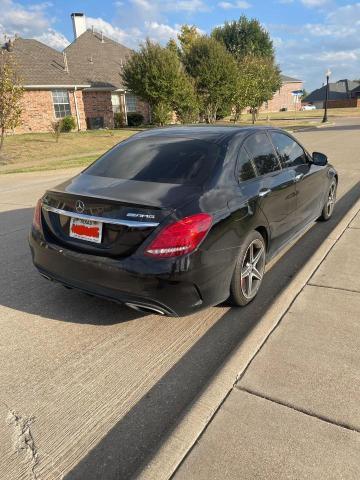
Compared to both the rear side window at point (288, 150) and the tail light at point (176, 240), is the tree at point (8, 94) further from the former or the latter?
the tail light at point (176, 240)

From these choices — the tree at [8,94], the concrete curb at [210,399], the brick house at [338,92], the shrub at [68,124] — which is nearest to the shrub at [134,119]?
the shrub at [68,124]

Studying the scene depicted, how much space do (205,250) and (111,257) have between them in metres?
0.68

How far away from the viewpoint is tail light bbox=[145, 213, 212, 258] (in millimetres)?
2711

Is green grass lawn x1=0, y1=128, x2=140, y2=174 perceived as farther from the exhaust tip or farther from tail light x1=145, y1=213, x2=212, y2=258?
tail light x1=145, y1=213, x2=212, y2=258

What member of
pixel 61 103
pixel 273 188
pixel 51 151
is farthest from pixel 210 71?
pixel 273 188

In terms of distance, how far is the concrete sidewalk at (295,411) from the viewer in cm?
195

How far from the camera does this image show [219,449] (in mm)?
2045

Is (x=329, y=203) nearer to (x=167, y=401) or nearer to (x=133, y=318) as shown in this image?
(x=133, y=318)

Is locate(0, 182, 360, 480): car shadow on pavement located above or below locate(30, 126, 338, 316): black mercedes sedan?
below

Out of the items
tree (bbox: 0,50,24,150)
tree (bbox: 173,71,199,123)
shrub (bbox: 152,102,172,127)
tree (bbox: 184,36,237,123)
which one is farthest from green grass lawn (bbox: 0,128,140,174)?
tree (bbox: 184,36,237,123)

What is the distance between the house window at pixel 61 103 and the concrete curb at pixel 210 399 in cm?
2657

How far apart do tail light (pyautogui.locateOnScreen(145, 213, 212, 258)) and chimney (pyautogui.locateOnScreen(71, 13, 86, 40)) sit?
1537 inches

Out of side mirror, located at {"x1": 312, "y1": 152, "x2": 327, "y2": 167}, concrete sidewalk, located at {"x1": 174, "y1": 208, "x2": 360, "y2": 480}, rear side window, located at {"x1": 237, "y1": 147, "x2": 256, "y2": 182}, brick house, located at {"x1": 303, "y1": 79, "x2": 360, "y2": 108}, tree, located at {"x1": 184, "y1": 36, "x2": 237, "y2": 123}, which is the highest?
brick house, located at {"x1": 303, "y1": 79, "x2": 360, "y2": 108}

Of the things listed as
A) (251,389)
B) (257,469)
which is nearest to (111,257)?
(251,389)
